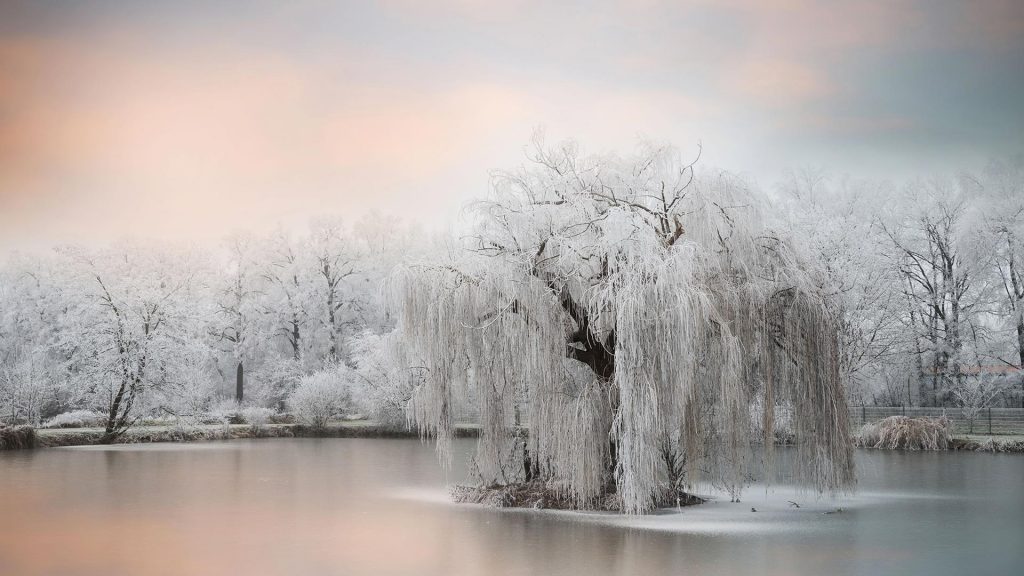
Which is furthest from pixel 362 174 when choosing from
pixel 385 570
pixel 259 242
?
pixel 385 570

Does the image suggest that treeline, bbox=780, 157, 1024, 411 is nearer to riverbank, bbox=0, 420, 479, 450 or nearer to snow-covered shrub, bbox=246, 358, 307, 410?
riverbank, bbox=0, 420, 479, 450

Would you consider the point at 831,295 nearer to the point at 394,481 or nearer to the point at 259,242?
the point at 394,481

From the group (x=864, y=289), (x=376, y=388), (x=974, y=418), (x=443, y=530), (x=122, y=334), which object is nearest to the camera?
(x=443, y=530)

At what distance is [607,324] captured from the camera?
40.8 feet

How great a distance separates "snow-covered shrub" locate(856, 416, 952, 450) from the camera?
24.2 m

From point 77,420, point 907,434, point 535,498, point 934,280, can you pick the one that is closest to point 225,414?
point 77,420

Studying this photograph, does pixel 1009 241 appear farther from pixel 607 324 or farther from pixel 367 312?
pixel 367 312

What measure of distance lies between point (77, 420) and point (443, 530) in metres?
21.9

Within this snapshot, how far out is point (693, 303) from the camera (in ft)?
37.4

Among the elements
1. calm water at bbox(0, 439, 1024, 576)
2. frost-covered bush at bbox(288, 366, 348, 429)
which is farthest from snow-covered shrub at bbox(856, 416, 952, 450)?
frost-covered bush at bbox(288, 366, 348, 429)

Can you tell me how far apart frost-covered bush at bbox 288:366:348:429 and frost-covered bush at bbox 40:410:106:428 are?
20.6ft

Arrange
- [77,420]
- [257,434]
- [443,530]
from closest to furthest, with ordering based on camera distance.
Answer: [443,530] < [77,420] < [257,434]

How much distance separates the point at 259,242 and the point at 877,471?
1110 inches

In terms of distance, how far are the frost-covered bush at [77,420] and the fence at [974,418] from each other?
Result: 76.0 ft
